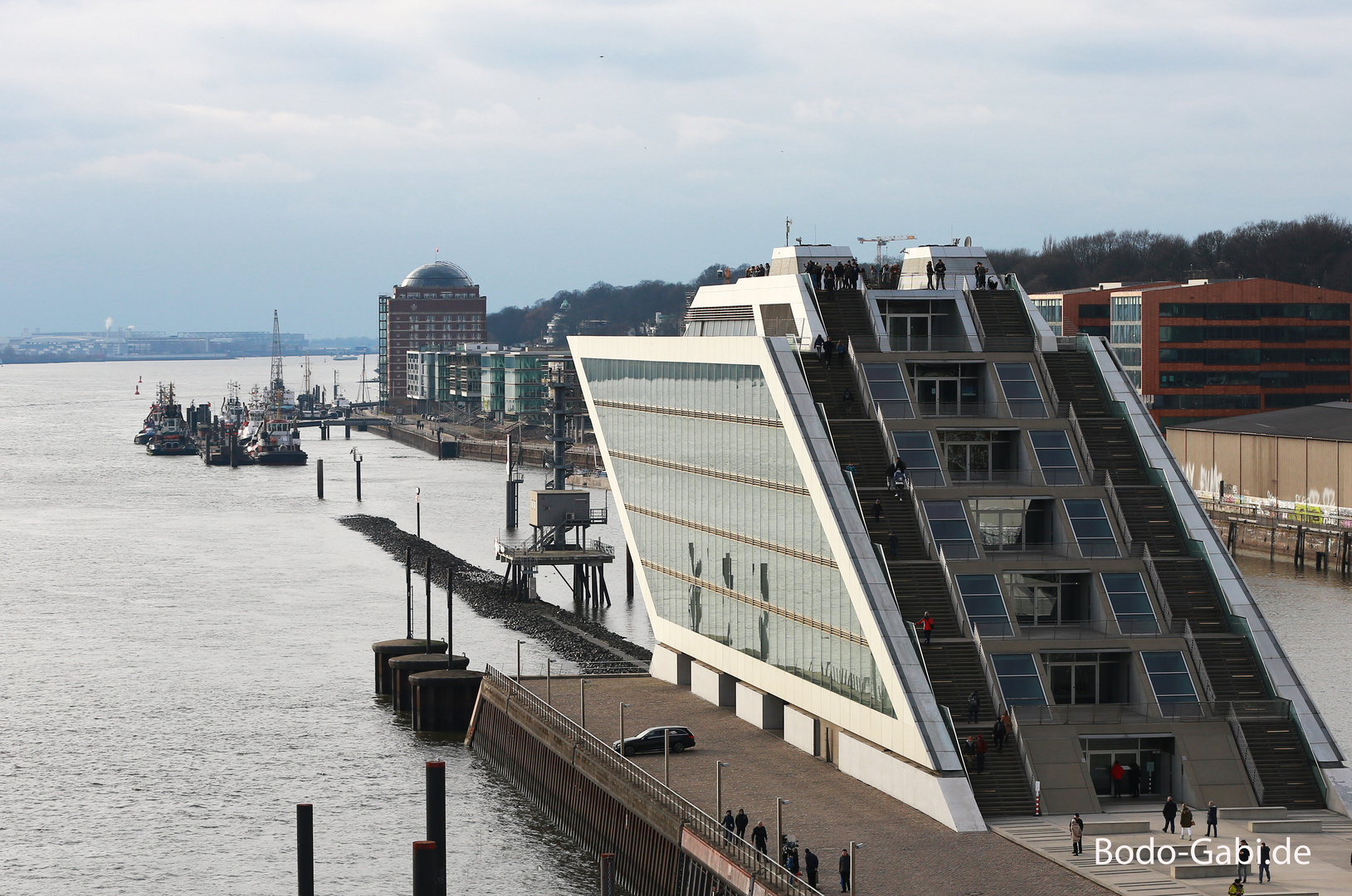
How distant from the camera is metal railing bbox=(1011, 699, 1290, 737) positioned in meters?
45.0

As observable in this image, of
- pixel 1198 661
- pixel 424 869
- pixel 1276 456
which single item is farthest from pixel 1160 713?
pixel 1276 456

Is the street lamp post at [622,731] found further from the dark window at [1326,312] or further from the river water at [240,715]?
the dark window at [1326,312]

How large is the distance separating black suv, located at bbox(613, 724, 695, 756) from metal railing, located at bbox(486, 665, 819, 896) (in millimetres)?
615

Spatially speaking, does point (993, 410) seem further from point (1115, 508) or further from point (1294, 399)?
point (1294, 399)

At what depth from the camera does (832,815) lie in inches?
1702

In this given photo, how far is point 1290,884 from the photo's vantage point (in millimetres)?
37031

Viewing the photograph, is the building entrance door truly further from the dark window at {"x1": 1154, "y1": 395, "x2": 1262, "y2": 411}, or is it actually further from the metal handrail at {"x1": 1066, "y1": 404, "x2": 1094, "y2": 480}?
the dark window at {"x1": 1154, "y1": 395, "x2": 1262, "y2": 411}

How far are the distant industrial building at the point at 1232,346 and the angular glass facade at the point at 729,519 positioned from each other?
335 ft

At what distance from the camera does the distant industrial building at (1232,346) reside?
15950cm

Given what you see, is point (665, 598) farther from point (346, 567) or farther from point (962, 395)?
point (346, 567)

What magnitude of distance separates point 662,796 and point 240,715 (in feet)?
98.7

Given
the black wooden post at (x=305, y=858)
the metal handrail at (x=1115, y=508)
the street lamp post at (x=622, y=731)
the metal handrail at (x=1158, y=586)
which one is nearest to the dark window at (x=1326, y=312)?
the metal handrail at (x=1115, y=508)

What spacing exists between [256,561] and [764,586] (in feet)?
248

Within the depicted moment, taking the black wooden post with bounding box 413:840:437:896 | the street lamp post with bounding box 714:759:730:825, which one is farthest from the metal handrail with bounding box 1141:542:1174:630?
the black wooden post with bounding box 413:840:437:896
